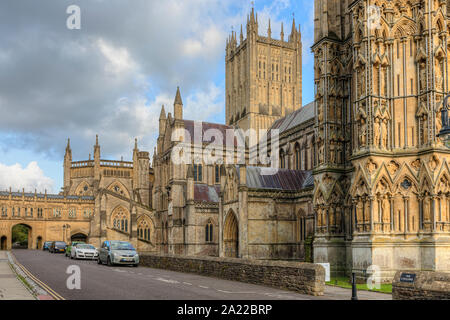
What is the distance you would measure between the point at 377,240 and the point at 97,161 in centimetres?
6434

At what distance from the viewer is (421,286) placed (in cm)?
1220

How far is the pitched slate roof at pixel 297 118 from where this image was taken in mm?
53081

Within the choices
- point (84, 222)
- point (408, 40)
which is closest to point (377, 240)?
point (408, 40)

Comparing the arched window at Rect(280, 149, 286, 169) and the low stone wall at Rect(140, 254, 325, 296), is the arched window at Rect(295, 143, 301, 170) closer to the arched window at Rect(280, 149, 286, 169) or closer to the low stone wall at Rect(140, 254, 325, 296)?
the arched window at Rect(280, 149, 286, 169)

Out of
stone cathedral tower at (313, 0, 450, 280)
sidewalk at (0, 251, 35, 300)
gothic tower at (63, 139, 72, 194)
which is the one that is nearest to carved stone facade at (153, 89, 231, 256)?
gothic tower at (63, 139, 72, 194)

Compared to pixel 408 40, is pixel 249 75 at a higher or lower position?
higher

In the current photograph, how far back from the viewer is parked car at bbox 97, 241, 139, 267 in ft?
91.8

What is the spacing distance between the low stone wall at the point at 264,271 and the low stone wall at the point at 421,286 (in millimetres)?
3047

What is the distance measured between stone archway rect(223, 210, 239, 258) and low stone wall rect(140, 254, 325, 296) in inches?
692

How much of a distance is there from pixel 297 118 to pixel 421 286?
46.0 m

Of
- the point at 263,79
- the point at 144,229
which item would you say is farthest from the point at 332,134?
the point at 263,79

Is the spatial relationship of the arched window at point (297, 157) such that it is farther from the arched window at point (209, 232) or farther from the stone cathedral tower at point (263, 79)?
the stone cathedral tower at point (263, 79)
